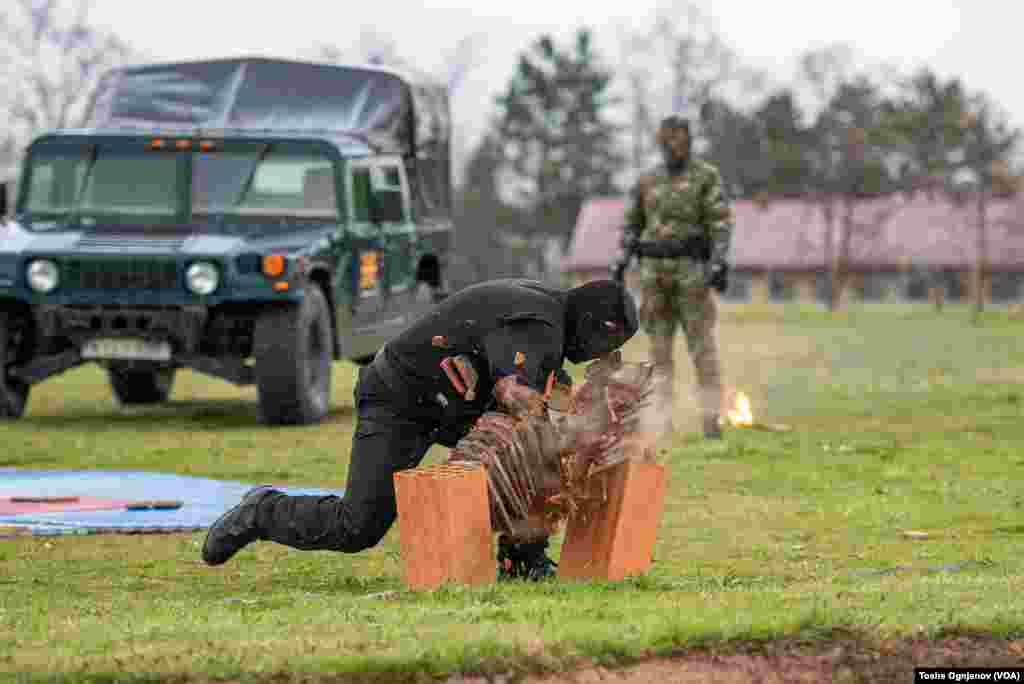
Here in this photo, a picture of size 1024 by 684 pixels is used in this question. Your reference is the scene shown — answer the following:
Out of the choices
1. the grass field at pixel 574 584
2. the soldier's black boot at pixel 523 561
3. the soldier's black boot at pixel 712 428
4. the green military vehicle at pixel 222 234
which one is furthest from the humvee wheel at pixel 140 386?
the soldier's black boot at pixel 523 561

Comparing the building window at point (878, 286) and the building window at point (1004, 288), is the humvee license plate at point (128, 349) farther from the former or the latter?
the building window at point (1004, 288)

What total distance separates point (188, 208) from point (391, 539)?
7.47 m

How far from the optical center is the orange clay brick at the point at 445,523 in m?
7.38

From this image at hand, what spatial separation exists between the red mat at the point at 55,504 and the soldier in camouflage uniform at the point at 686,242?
189 inches

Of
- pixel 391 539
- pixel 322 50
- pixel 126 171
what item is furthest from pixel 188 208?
pixel 322 50

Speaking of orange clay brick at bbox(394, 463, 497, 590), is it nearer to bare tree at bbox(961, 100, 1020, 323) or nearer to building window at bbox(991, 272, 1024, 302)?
→ bare tree at bbox(961, 100, 1020, 323)

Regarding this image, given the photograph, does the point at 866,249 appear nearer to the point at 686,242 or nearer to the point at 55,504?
the point at 686,242

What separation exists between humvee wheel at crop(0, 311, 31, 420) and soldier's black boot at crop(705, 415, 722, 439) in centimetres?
599

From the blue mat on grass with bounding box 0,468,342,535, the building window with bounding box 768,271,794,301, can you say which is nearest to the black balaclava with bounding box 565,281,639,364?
the blue mat on grass with bounding box 0,468,342,535

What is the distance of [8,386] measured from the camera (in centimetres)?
1723

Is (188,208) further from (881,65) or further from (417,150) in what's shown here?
(881,65)

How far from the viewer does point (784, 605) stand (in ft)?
22.2

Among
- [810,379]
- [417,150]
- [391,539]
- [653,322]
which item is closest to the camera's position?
[391,539]

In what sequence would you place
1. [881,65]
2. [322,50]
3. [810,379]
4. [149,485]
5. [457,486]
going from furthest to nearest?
[881,65] → [322,50] → [810,379] → [149,485] → [457,486]
